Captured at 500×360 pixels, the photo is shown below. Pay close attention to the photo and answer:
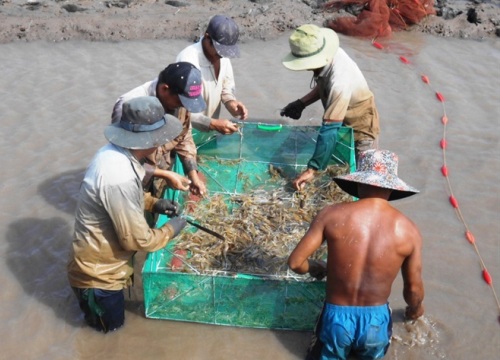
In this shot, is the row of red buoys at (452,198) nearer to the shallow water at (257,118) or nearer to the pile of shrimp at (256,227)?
the shallow water at (257,118)

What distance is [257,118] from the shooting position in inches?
312

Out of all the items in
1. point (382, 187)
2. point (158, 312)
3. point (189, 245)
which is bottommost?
point (158, 312)

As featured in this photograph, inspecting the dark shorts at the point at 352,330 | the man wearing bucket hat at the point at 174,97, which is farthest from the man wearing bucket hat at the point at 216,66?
the dark shorts at the point at 352,330

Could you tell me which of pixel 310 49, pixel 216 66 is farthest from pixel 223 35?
pixel 310 49

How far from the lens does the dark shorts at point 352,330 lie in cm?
389

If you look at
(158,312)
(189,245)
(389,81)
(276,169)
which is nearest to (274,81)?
(389,81)

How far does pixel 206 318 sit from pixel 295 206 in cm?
146

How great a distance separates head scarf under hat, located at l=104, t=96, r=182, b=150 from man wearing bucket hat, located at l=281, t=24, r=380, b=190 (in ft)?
5.47

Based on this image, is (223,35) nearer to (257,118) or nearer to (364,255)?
(364,255)

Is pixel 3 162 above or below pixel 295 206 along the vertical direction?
below

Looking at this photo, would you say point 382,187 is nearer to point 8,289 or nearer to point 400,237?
point 400,237

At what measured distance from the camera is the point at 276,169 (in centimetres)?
614

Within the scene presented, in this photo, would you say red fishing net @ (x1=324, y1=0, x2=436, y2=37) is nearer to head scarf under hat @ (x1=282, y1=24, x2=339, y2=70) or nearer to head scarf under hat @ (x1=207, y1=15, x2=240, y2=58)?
head scarf under hat @ (x1=282, y1=24, x2=339, y2=70)

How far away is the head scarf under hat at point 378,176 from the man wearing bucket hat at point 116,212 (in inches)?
51.3
